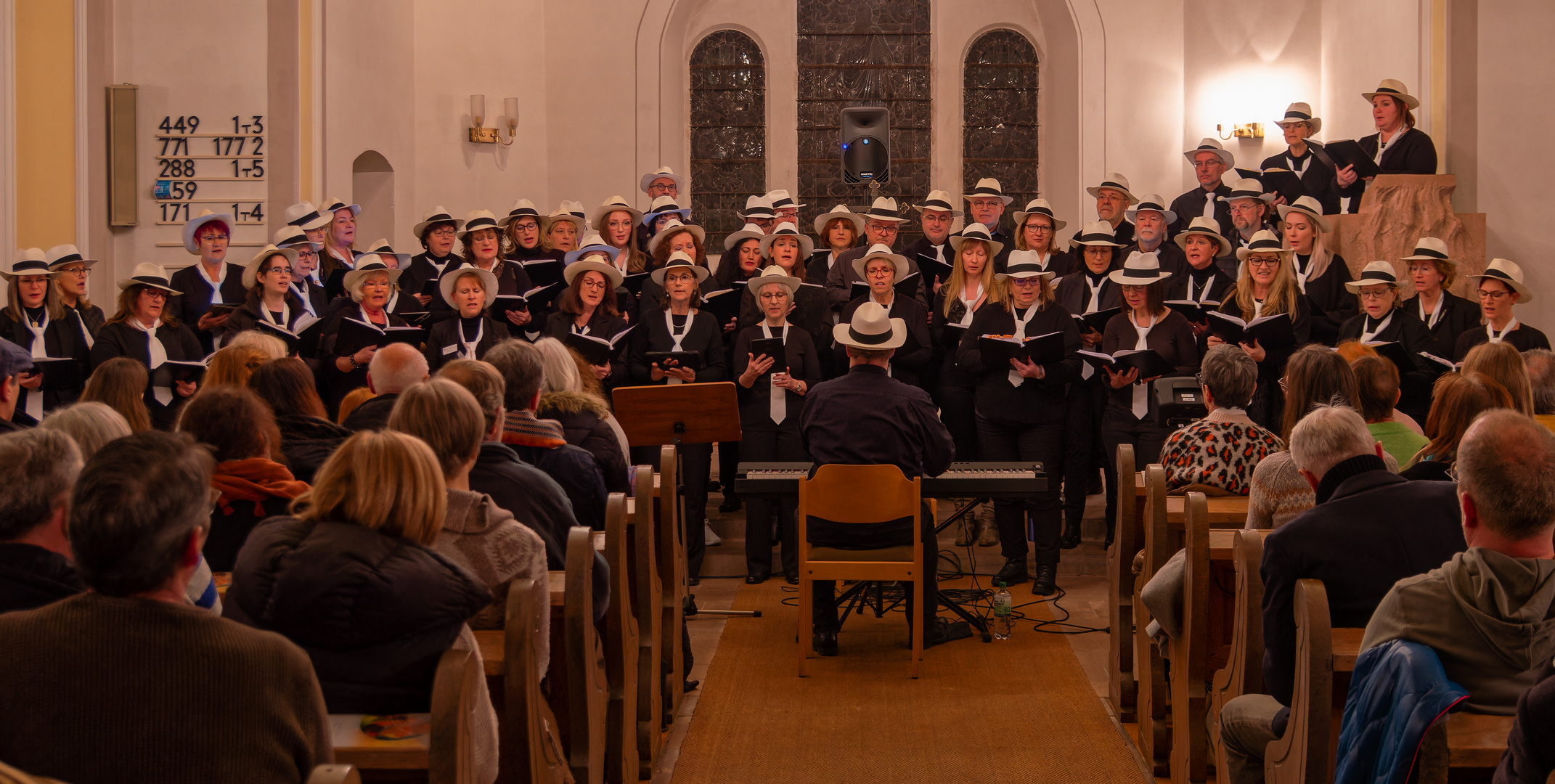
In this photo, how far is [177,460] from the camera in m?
1.80

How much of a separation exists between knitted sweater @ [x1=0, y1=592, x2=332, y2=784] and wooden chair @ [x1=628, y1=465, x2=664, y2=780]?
2.16 metres

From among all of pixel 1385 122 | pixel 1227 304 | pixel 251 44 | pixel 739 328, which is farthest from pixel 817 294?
pixel 251 44

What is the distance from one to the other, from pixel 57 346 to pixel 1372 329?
711cm

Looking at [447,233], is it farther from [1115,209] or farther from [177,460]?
[177,460]

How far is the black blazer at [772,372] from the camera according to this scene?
22.2 ft

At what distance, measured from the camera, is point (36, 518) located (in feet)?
7.18

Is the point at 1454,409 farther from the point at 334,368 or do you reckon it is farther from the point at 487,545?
the point at 334,368

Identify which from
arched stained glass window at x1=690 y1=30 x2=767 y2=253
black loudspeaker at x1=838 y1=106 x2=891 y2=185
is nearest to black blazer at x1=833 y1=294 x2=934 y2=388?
black loudspeaker at x1=838 y1=106 x2=891 y2=185

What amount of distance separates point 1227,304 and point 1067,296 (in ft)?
2.93

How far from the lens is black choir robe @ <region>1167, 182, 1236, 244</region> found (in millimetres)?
9570

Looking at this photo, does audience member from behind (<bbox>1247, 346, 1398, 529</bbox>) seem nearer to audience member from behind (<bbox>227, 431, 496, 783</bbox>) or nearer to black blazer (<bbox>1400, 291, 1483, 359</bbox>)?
audience member from behind (<bbox>227, 431, 496, 783</bbox>)

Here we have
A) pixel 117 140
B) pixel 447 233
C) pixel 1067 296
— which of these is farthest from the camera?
pixel 117 140

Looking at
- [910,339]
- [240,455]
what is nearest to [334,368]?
[910,339]

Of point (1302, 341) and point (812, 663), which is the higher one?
point (1302, 341)
